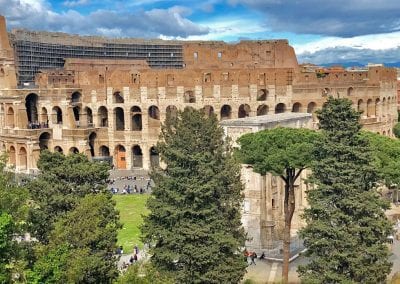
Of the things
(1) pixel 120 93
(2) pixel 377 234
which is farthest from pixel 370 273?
(1) pixel 120 93

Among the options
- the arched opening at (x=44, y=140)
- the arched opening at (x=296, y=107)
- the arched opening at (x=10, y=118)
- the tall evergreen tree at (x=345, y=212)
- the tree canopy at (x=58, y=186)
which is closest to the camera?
the tall evergreen tree at (x=345, y=212)

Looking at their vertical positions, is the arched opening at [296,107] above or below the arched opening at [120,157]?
above

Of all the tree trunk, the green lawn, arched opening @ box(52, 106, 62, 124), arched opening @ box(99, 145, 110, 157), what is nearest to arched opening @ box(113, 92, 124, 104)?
arched opening @ box(99, 145, 110, 157)

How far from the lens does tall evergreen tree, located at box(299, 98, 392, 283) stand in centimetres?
1727

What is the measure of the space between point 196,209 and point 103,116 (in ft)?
108

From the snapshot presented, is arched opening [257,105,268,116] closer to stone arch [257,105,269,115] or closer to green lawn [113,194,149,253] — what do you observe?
stone arch [257,105,269,115]

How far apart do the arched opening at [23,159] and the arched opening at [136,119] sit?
9006 mm

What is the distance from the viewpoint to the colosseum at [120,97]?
4622 centimetres

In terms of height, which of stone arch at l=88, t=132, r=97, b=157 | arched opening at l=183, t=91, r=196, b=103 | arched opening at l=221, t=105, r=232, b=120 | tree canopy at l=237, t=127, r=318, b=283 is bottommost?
stone arch at l=88, t=132, r=97, b=157

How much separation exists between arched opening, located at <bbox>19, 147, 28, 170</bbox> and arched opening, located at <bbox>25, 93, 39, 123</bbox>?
404 centimetres

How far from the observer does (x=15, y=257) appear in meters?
13.1

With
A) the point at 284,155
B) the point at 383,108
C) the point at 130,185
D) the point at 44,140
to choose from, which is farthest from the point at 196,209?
the point at 383,108

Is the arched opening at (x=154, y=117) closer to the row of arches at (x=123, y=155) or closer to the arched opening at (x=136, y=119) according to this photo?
the arched opening at (x=136, y=119)

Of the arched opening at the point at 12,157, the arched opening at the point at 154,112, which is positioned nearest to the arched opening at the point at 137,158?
the arched opening at the point at 154,112
